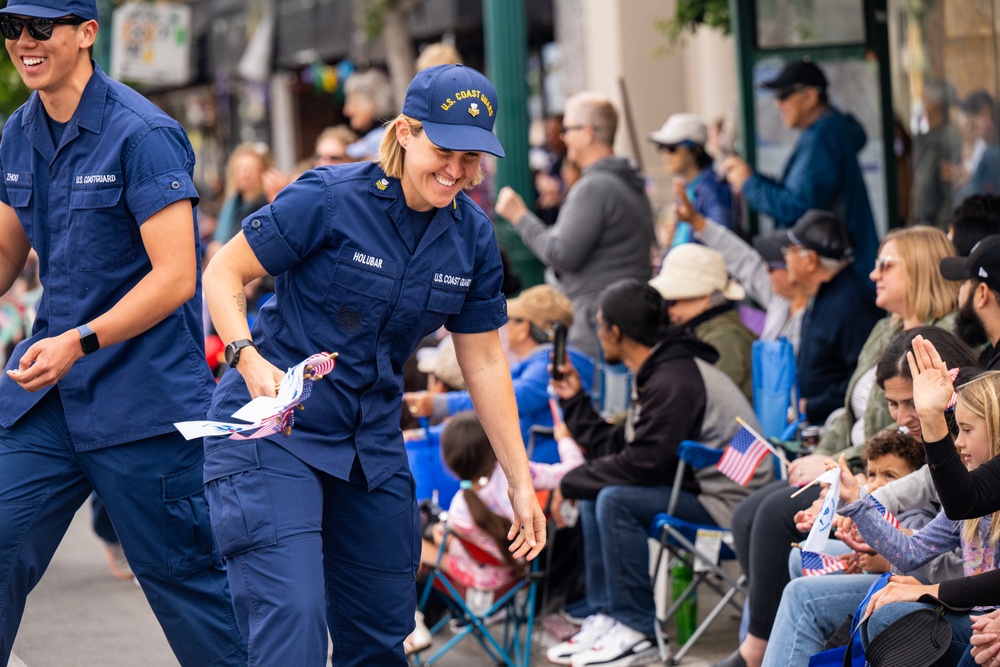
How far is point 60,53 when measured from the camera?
4.02 metres

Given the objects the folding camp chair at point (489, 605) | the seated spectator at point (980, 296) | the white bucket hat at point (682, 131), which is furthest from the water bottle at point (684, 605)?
the white bucket hat at point (682, 131)

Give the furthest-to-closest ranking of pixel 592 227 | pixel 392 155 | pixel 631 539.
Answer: pixel 592 227 → pixel 631 539 → pixel 392 155

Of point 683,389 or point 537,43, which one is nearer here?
point 683,389

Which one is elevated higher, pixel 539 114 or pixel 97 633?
pixel 539 114

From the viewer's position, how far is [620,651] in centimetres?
555

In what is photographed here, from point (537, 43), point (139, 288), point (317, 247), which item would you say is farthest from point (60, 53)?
point (537, 43)

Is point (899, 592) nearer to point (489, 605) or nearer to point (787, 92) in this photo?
point (489, 605)

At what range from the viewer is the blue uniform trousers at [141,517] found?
403 cm

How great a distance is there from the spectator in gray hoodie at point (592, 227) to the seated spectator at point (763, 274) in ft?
0.90

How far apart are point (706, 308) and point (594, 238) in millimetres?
915

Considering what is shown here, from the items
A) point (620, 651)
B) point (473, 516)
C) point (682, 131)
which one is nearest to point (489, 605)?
point (473, 516)

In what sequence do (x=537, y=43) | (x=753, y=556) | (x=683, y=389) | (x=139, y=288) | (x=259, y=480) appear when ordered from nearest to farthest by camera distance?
(x=259, y=480)
(x=139, y=288)
(x=753, y=556)
(x=683, y=389)
(x=537, y=43)

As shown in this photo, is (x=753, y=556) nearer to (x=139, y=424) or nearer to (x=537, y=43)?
(x=139, y=424)

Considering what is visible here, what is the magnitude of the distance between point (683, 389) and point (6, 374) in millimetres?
2573
